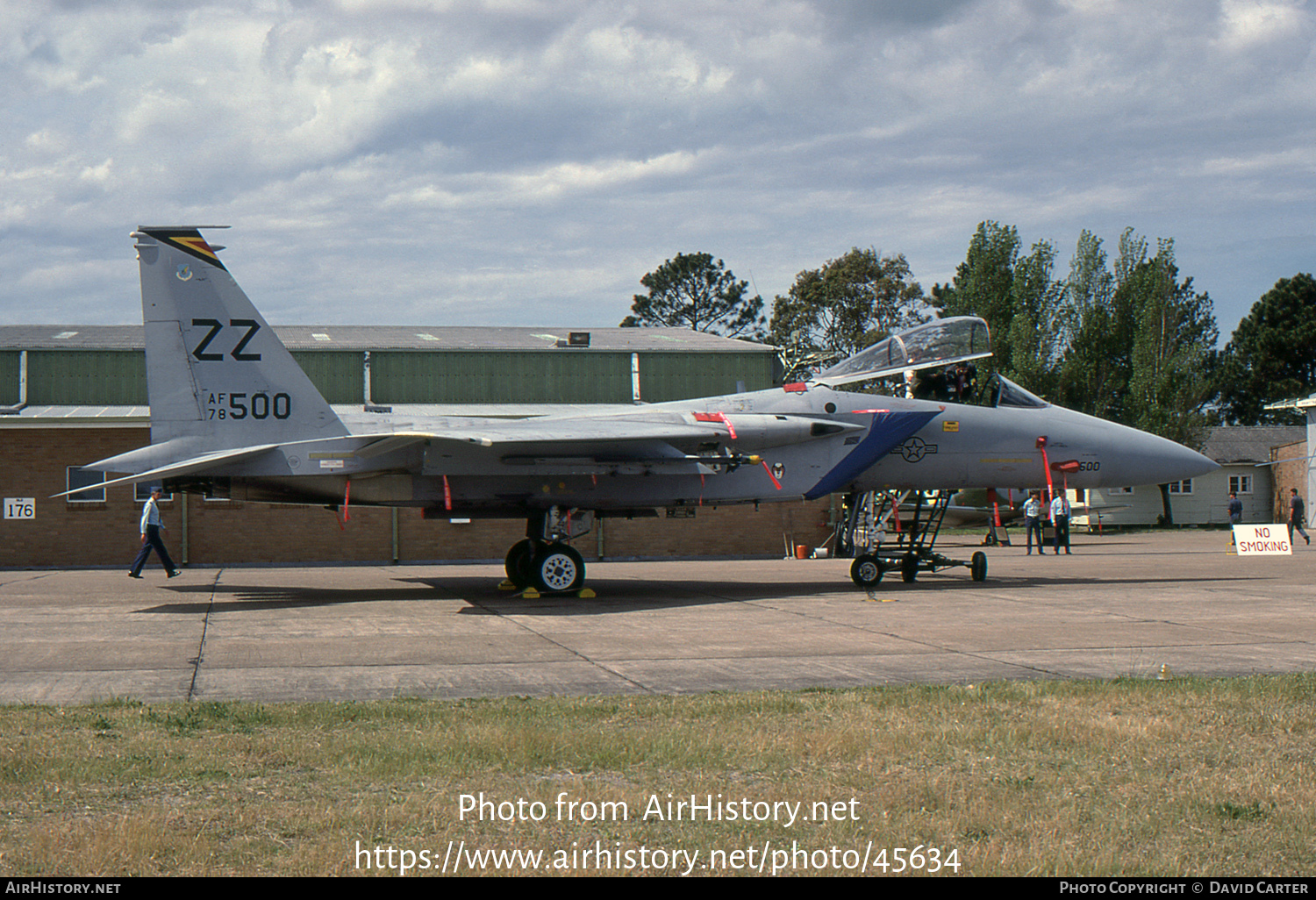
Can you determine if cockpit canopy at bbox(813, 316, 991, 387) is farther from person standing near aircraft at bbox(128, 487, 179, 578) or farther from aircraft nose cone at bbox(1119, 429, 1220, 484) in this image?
person standing near aircraft at bbox(128, 487, 179, 578)

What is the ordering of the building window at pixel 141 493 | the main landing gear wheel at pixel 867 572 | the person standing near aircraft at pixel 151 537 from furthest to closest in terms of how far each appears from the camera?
the building window at pixel 141 493 < the person standing near aircraft at pixel 151 537 < the main landing gear wheel at pixel 867 572

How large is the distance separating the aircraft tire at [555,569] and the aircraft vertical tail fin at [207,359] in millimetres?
3369

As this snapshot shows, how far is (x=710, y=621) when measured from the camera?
11969 millimetres

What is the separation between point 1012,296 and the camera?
51062mm

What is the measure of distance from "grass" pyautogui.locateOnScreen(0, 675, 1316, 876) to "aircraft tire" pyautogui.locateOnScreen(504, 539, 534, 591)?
8055 mm

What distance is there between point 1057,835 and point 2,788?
4625 millimetres

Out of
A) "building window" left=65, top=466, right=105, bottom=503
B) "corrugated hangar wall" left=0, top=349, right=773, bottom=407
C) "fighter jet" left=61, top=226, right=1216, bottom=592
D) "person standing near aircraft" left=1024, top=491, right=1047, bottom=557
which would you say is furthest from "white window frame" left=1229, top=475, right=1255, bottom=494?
"building window" left=65, top=466, right=105, bottom=503

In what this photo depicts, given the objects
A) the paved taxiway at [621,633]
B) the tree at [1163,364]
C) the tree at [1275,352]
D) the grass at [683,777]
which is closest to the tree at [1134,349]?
the tree at [1163,364]

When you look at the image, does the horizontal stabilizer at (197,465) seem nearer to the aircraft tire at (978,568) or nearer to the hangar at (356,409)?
the aircraft tire at (978,568)

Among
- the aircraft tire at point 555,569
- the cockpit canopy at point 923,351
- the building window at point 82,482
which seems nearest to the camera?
the aircraft tire at point 555,569

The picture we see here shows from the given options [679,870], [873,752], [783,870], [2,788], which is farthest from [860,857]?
[2,788]

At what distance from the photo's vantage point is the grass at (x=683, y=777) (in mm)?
4152

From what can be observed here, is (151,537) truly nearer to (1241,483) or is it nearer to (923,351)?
(923,351)

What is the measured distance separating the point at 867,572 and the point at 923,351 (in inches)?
138
